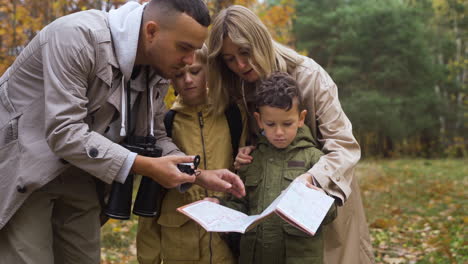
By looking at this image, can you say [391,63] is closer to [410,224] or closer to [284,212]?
[410,224]

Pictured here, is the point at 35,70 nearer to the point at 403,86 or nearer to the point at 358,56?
the point at 358,56

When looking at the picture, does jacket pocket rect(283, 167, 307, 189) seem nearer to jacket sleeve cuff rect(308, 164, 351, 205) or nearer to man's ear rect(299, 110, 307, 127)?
jacket sleeve cuff rect(308, 164, 351, 205)

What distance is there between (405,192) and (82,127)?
8.59 meters

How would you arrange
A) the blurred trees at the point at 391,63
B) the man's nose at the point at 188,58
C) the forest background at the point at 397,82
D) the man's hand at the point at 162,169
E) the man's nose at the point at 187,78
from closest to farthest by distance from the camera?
the man's hand at the point at 162,169
the man's nose at the point at 188,58
the man's nose at the point at 187,78
the forest background at the point at 397,82
the blurred trees at the point at 391,63

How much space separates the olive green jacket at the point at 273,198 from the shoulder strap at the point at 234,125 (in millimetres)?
214

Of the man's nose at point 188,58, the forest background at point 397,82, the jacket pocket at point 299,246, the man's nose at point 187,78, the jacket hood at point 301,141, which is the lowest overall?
the forest background at point 397,82

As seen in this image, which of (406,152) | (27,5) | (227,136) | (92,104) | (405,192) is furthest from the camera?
(406,152)

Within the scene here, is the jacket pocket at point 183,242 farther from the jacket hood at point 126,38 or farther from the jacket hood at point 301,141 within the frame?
the jacket hood at point 126,38

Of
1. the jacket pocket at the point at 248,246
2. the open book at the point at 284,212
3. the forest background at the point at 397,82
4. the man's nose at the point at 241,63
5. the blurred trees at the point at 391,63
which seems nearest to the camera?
the open book at the point at 284,212

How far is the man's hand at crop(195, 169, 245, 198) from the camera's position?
2.88m

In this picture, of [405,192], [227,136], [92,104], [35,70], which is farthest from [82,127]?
[405,192]

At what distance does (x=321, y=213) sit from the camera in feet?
8.40

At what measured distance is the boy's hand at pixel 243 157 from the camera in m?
3.00

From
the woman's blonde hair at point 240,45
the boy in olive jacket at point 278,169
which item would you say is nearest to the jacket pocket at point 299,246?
the boy in olive jacket at point 278,169
